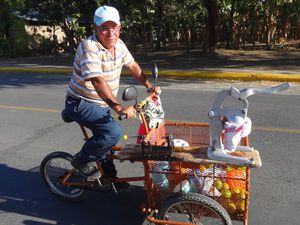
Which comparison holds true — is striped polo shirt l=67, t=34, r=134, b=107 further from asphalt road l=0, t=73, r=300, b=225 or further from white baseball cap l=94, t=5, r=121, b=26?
asphalt road l=0, t=73, r=300, b=225

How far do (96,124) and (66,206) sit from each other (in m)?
1.13

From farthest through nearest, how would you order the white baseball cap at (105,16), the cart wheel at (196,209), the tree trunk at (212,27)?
the tree trunk at (212,27)
the white baseball cap at (105,16)
the cart wheel at (196,209)

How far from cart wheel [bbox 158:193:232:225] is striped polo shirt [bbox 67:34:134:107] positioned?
1098 millimetres

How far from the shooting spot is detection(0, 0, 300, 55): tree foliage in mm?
19453

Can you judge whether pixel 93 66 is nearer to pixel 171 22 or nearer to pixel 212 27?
pixel 212 27

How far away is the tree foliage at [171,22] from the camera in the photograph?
1945 cm

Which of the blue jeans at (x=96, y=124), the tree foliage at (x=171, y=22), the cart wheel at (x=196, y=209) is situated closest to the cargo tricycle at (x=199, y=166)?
the cart wheel at (x=196, y=209)

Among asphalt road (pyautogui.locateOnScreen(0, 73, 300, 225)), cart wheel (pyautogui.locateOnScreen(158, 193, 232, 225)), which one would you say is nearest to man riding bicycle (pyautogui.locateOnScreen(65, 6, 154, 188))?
asphalt road (pyautogui.locateOnScreen(0, 73, 300, 225))

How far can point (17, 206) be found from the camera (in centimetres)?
424

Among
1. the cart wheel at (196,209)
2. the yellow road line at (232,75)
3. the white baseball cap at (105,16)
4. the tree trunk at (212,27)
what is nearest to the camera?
the cart wheel at (196,209)

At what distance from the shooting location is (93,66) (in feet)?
11.0

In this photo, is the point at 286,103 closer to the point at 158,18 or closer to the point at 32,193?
the point at 32,193

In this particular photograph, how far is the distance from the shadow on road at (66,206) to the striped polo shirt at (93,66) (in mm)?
1089

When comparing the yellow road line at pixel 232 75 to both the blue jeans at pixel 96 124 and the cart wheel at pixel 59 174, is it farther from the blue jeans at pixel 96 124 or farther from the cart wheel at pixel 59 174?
the blue jeans at pixel 96 124
